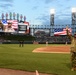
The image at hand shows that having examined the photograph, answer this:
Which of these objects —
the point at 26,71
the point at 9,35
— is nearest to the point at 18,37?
the point at 9,35

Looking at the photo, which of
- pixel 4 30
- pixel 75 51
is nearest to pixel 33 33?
pixel 4 30

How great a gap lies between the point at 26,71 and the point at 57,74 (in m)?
1.89

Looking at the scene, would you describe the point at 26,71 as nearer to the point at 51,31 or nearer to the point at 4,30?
the point at 4,30

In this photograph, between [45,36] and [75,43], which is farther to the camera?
[45,36]

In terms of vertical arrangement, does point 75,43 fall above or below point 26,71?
above

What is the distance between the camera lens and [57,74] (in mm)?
12984

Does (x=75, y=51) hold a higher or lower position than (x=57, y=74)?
higher

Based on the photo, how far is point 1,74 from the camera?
12.8 meters

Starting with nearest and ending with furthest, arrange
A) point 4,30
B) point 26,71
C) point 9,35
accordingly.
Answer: point 26,71
point 4,30
point 9,35

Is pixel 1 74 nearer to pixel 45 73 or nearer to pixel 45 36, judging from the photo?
pixel 45 73

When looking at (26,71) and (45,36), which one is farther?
(45,36)

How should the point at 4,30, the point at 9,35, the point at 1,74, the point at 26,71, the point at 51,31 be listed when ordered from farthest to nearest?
the point at 51,31
the point at 9,35
the point at 4,30
the point at 26,71
the point at 1,74

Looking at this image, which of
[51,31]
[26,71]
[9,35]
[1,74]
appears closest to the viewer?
[1,74]

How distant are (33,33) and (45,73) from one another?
92378mm
